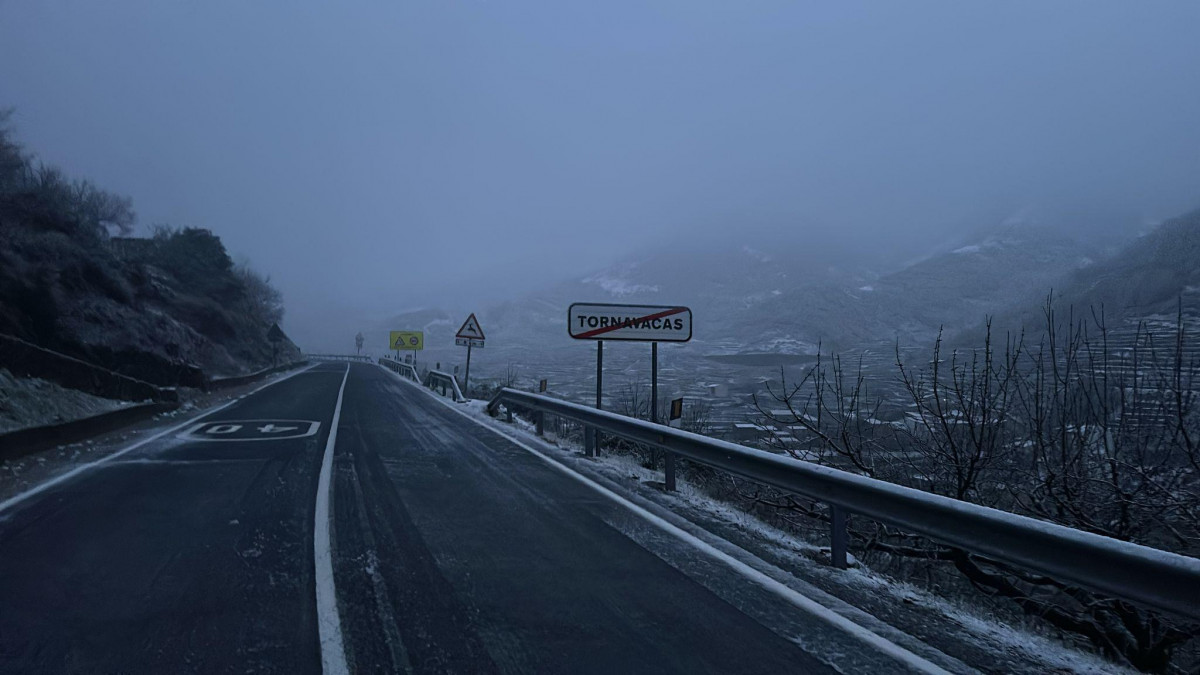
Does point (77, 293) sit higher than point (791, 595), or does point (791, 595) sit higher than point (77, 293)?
point (77, 293)

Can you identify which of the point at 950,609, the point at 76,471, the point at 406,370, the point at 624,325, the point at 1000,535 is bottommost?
the point at 950,609

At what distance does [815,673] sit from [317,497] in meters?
5.85

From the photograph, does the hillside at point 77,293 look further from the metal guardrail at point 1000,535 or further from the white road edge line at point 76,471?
the metal guardrail at point 1000,535

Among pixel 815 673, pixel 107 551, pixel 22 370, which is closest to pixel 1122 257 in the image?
pixel 815 673

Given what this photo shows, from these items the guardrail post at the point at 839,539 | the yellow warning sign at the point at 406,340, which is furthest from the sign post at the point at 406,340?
the guardrail post at the point at 839,539

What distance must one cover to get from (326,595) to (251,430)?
34.5 feet

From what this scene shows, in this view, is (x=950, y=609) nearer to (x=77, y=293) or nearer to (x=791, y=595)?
(x=791, y=595)

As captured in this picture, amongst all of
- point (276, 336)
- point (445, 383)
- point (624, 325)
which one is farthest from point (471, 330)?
point (276, 336)

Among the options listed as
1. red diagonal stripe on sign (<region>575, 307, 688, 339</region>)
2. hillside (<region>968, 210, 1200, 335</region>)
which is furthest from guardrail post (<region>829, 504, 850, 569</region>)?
red diagonal stripe on sign (<region>575, 307, 688, 339</region>)

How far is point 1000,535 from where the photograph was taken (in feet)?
13.4

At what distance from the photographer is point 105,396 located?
14.8 meters

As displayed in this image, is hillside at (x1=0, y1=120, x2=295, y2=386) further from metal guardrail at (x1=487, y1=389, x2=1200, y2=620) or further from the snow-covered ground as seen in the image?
metal guardrail at (x1=487, y1=389, x2=1200, y2=620)

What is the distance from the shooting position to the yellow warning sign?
2003 inches

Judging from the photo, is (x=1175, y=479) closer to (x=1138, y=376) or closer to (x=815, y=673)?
(x=1138, y=376)
